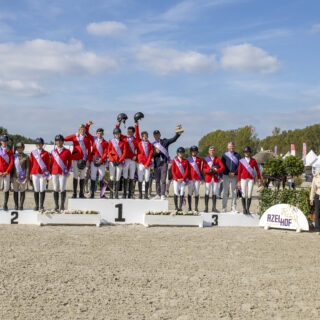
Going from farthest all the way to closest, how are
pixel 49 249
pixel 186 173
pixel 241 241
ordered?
pixel 186 173
pixel 241 241
pixel 49 249

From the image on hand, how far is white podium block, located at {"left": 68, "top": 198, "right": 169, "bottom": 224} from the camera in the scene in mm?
10492

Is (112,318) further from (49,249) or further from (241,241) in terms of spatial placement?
(241,241)

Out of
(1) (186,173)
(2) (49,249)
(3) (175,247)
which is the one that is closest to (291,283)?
(3) (175,247)

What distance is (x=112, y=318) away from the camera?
4453 millimetres

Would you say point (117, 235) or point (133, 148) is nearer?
point (117, 235)

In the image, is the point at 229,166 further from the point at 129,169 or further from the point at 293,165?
the point at 293,165

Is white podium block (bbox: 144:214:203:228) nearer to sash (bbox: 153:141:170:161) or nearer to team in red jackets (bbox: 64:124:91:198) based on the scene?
sash (bbox: 153:141:170:161)

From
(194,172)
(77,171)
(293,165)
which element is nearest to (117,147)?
(77,171)

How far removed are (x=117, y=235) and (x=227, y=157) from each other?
12.0ft

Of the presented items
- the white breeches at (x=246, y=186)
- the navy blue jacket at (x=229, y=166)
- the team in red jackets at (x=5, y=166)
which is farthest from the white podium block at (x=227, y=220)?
the team in red jackets at (x=5, y=166)

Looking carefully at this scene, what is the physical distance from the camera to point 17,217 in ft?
33.3

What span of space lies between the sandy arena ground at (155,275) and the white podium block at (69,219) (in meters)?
0.70

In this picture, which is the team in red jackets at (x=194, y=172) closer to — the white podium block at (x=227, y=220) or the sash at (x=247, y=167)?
the white podium block at (x=227, y=220)

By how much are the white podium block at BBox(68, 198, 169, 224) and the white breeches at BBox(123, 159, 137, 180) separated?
0.82 meters
